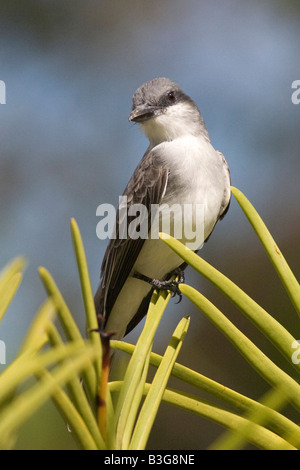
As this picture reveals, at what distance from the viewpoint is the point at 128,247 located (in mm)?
2117

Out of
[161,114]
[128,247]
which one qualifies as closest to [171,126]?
[161,114]

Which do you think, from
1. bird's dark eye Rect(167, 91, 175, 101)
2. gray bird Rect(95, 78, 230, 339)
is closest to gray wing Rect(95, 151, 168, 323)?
gray bird Rect(95, 78, 230, 339)

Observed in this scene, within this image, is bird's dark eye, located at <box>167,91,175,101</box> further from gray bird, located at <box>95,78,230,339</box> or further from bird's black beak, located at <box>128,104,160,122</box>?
bird's black beak, located at <box>128,104,160,122</box>

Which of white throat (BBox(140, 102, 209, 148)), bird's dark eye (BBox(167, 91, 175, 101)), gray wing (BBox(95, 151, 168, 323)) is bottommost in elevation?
gray wing (BBox(95, 151, 168, 323))

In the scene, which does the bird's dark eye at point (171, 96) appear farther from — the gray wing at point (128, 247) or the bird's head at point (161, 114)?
the gray wing at point (128, 247)

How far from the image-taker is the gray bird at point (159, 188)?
2025mm

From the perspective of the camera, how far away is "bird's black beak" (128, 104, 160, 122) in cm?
215

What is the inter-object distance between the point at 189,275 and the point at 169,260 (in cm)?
82

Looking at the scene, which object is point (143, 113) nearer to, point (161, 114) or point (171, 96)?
point (161, 114)

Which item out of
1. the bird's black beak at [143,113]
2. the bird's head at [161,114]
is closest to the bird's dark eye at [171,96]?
the bird's head at [161,114]

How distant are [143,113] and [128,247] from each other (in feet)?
1.61

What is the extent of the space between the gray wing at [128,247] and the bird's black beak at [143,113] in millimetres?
134

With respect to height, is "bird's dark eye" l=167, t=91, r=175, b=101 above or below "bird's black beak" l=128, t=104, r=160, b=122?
above
